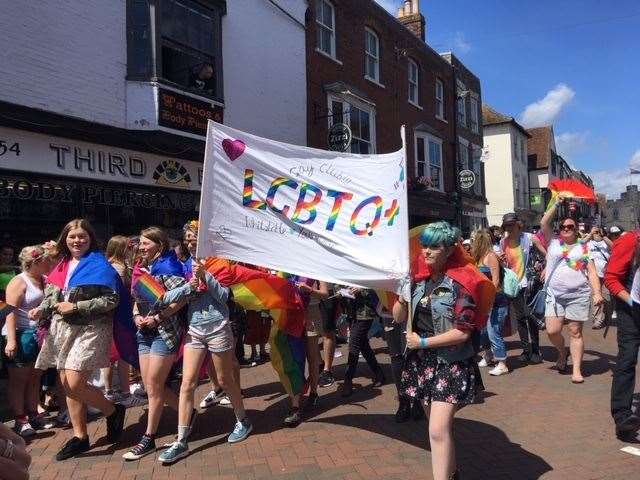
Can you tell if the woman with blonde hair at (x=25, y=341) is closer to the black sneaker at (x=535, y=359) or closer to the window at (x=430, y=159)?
the black sneaker at (x=535, y=359)

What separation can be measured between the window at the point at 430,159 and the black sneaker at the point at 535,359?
13941 millimetres

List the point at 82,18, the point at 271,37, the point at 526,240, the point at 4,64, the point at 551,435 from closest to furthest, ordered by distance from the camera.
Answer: the point at 551,435
the point at 526,240
the point at 4,64
the point at 82,18
the point at 271,37

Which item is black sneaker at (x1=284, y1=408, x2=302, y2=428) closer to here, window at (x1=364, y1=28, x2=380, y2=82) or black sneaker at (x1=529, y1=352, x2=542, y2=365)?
black sneaker at (x1=529, y1=352, x2=542, y2=365)

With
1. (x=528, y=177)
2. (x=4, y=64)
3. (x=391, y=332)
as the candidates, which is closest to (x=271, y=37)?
(x=4, y=64)

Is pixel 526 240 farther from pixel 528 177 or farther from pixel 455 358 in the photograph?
pixel 528 177

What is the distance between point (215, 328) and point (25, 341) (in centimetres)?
193

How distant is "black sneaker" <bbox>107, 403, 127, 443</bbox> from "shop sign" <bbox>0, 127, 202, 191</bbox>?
5.11m

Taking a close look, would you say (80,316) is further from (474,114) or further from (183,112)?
(474,114)

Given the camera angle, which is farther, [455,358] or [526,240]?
[526,240]

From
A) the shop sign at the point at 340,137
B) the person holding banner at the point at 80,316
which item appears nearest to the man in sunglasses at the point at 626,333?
the person holding banner at the point at 80,316

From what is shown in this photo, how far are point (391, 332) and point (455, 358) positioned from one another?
216 cm

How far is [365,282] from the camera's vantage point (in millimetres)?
3781

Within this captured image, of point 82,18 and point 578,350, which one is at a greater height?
point 82,18

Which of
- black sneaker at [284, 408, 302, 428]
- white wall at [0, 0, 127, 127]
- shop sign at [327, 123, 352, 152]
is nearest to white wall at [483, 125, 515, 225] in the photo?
shop sign at [327, 123, 352, 152]
